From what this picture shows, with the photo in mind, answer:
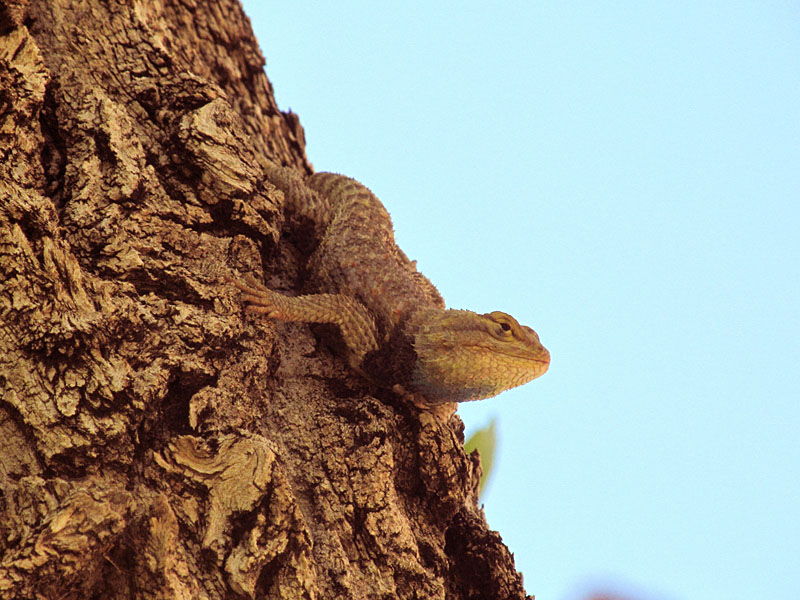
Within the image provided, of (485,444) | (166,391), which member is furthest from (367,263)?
(166,391)

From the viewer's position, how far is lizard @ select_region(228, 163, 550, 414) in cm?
340

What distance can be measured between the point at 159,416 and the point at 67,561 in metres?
0.61

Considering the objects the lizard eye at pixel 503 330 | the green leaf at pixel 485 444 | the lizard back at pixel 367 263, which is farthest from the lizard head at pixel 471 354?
the green leaf at pixel 485 444

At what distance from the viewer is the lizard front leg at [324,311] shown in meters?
3.14

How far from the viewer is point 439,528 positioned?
3.10 m

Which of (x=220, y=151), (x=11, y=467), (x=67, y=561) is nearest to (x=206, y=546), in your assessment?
(x=67, y=561)

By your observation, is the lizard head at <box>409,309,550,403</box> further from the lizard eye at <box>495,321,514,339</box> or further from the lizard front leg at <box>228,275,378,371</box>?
the lizard front leg at <box>228,275,378,371</box>

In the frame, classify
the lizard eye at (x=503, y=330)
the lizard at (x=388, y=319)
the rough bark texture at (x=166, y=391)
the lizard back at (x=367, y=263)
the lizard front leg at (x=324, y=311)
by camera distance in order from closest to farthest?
the rough bark texture at (x=166, y=391), the lizard front leg at (x=324, y=311), the lizard at (x=388, y=319), the lizard eye at (x=503, y=330), the lizard back at (x=367, y=263)

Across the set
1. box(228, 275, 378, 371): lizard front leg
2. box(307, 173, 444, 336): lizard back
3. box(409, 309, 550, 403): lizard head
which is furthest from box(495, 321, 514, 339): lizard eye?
box(228, 275, 378, 371): lizard front leg

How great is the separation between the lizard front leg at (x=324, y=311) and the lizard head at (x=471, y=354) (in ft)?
0.88

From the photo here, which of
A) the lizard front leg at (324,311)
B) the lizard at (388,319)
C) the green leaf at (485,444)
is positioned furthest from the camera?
the green leaf at (485,444)

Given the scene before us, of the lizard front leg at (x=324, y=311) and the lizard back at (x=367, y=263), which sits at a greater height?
the lizard back at (x=367, y=263)

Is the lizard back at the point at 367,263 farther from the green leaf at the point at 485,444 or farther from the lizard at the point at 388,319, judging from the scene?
the green leaf at the point at 485,444

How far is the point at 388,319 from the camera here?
383cm
